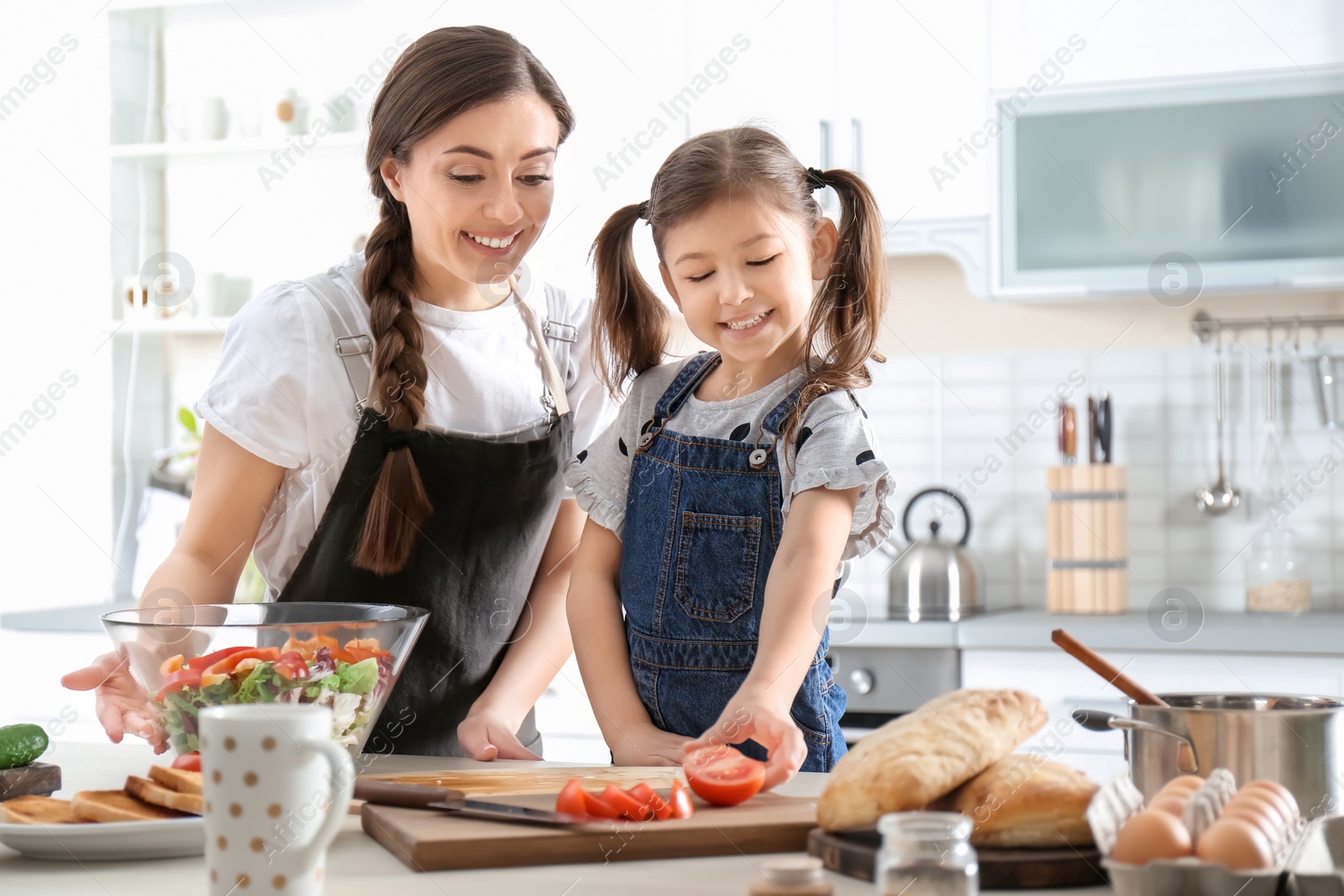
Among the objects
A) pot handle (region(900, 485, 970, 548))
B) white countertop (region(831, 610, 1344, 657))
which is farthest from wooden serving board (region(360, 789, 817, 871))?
pot handle (region(900, 485, 970, 548))

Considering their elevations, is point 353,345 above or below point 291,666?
above

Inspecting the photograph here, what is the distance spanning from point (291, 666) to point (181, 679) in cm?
7

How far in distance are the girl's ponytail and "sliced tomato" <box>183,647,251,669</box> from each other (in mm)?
606

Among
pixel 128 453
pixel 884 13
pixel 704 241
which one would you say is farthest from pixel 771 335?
pixel 128 453

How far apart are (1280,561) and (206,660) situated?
2.20 meters

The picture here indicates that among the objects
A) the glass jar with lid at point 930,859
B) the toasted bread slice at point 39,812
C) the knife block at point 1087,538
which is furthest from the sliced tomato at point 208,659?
the knife block at point 1087,538

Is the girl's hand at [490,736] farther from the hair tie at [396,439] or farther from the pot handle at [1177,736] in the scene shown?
the pot handle at [1177,736]

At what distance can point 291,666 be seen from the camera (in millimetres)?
843

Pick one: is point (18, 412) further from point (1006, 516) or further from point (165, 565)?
point (1006, 516)

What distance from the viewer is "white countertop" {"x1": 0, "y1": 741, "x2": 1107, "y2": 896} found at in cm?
68

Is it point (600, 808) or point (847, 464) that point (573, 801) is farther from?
point (847, 464)

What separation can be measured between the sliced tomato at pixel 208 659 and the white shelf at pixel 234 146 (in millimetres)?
2243

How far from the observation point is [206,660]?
32.9 inches

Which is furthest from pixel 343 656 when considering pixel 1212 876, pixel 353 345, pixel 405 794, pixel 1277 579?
pixel 1277 579
